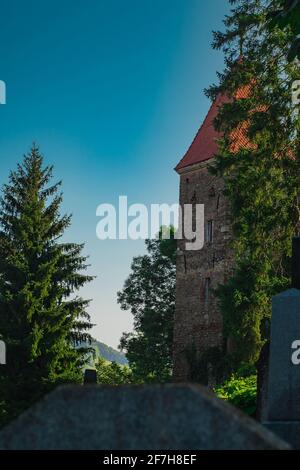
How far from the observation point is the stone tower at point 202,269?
43.6 m

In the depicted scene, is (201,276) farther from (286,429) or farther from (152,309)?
(286,429)

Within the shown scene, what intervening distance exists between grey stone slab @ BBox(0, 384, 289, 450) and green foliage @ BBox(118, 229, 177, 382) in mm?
43702

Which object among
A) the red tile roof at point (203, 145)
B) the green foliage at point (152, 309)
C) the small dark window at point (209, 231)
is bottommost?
the green foliage at point (152, 309)

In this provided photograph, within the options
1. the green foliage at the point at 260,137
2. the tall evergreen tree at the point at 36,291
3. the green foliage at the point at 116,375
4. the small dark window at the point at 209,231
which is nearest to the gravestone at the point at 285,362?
the green foliage at the point at 260,137

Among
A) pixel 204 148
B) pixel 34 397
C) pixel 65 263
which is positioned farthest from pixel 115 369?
pixel 34 397

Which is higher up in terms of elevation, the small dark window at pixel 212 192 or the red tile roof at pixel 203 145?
the red tile roof at pixel 203 145

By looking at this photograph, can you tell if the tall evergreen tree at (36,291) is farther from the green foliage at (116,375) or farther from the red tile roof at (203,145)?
the green foliage at (116,375)

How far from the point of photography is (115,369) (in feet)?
181

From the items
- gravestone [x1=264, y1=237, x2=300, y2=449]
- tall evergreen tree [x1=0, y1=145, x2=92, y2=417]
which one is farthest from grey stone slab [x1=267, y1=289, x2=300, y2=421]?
tall evergreen tree [x1=0, y1=145, x2=92, y2=417]

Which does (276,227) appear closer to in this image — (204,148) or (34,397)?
(34,397)

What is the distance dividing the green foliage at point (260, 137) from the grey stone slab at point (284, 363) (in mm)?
14862

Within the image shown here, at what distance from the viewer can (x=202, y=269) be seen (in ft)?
148

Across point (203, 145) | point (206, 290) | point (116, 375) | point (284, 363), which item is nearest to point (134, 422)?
point (284, 363)

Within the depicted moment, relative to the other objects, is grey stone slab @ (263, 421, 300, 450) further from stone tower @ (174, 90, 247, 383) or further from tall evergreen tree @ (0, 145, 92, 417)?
stone tower @ (174, 90, 247, 383)
